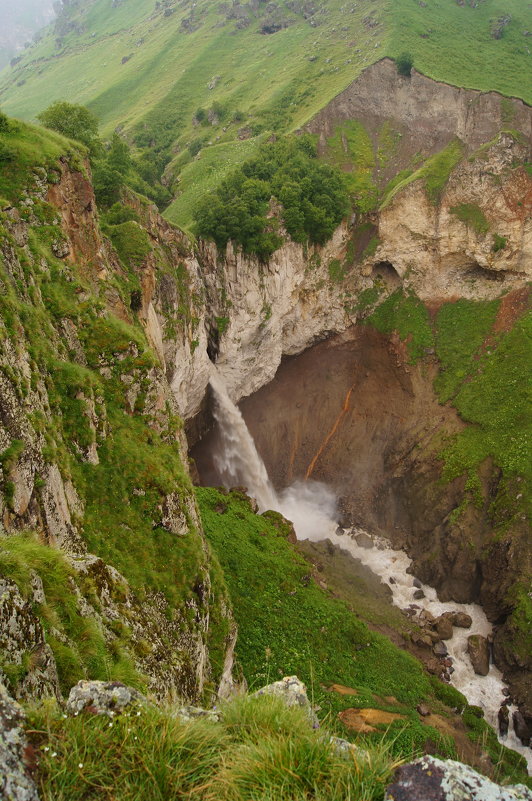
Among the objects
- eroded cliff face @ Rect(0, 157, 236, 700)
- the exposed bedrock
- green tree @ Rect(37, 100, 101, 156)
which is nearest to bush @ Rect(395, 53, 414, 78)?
the exposed bedrock

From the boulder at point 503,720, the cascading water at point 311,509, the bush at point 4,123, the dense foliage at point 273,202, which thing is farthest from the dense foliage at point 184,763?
the dense foliage at point 273,202

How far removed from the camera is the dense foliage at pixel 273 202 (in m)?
34.9

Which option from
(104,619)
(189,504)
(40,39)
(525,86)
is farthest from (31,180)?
(40,39)

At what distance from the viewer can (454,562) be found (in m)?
31.0

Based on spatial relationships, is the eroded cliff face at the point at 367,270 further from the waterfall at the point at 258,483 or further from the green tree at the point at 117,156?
the green tree at the point at 117,156

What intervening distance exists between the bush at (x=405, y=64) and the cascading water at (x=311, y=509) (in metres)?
41.6

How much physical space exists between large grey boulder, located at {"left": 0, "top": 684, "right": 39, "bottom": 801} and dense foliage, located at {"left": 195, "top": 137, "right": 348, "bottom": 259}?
3395cm

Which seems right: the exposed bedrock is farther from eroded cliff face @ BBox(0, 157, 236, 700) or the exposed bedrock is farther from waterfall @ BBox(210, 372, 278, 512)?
eroded cliff face @ BBox(0, 157, 236, 700)

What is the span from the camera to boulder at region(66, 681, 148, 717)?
180 inches

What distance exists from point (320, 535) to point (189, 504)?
21.5 metres

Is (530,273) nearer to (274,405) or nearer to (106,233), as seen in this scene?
(274,405)

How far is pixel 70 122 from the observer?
29.5 metres

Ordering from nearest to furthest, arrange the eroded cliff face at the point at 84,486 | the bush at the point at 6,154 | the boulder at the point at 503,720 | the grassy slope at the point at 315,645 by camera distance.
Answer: the eroded cliff face at the point at 84,486, the bush at the point at 6,154, the grassy slope at the point at 315,645, the boulder at the point at 503,720

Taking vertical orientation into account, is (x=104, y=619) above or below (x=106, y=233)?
below
